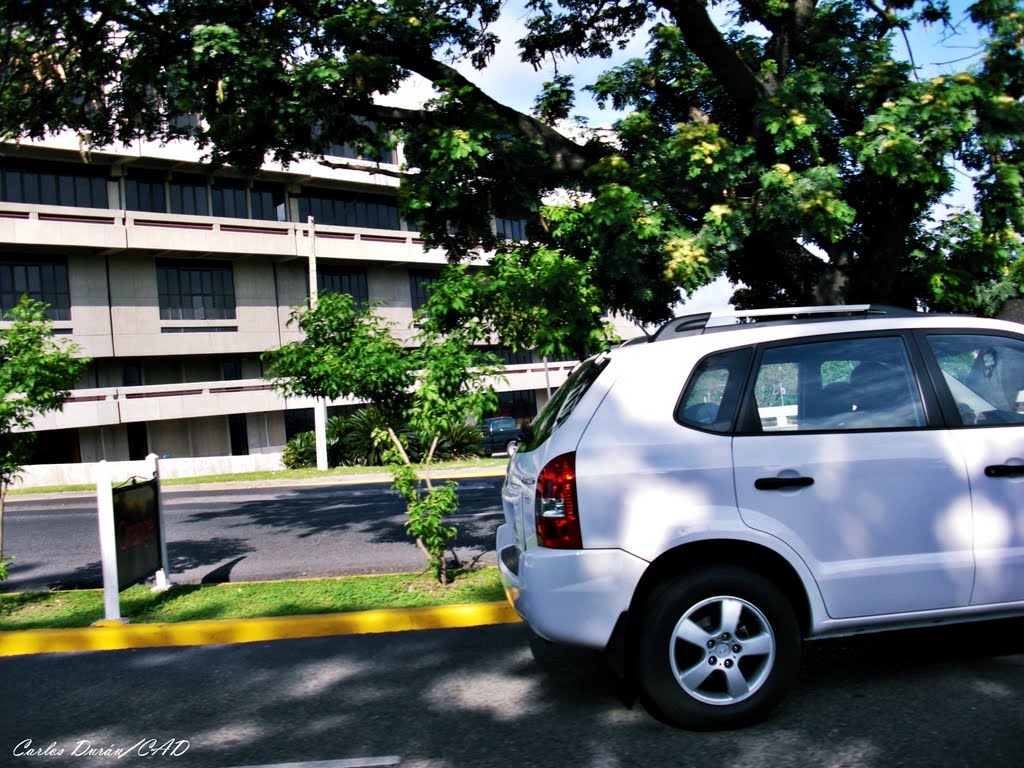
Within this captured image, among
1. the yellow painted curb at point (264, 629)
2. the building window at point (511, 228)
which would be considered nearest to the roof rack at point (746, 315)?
the yellow painted curb at point (264, 629)

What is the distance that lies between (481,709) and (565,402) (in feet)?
5.21

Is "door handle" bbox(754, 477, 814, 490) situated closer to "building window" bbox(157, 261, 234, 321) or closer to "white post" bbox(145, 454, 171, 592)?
"white post" bbox(145, 454, 171, 592)

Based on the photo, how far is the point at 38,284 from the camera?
29109 mm

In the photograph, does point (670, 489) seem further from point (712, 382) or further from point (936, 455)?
point (936, 455)

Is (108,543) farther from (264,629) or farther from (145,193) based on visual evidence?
(145,193)

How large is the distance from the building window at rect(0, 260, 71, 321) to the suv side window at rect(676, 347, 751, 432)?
2867cm

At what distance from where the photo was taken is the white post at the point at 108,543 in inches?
257

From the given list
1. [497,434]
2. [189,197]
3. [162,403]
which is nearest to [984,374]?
[497,434]

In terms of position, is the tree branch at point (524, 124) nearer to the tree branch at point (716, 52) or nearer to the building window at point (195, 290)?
the tree branch at point (716, 52)

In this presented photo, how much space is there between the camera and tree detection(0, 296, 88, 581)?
7598 mm

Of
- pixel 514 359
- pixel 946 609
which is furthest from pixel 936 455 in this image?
pixel 514 359

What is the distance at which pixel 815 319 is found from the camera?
14.7ft

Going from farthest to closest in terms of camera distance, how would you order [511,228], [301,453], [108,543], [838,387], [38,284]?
1. [511,228]
2. [38,284]
3. [301,453]
4. [108,543]
5. [838,387]

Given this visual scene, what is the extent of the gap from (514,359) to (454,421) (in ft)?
118
